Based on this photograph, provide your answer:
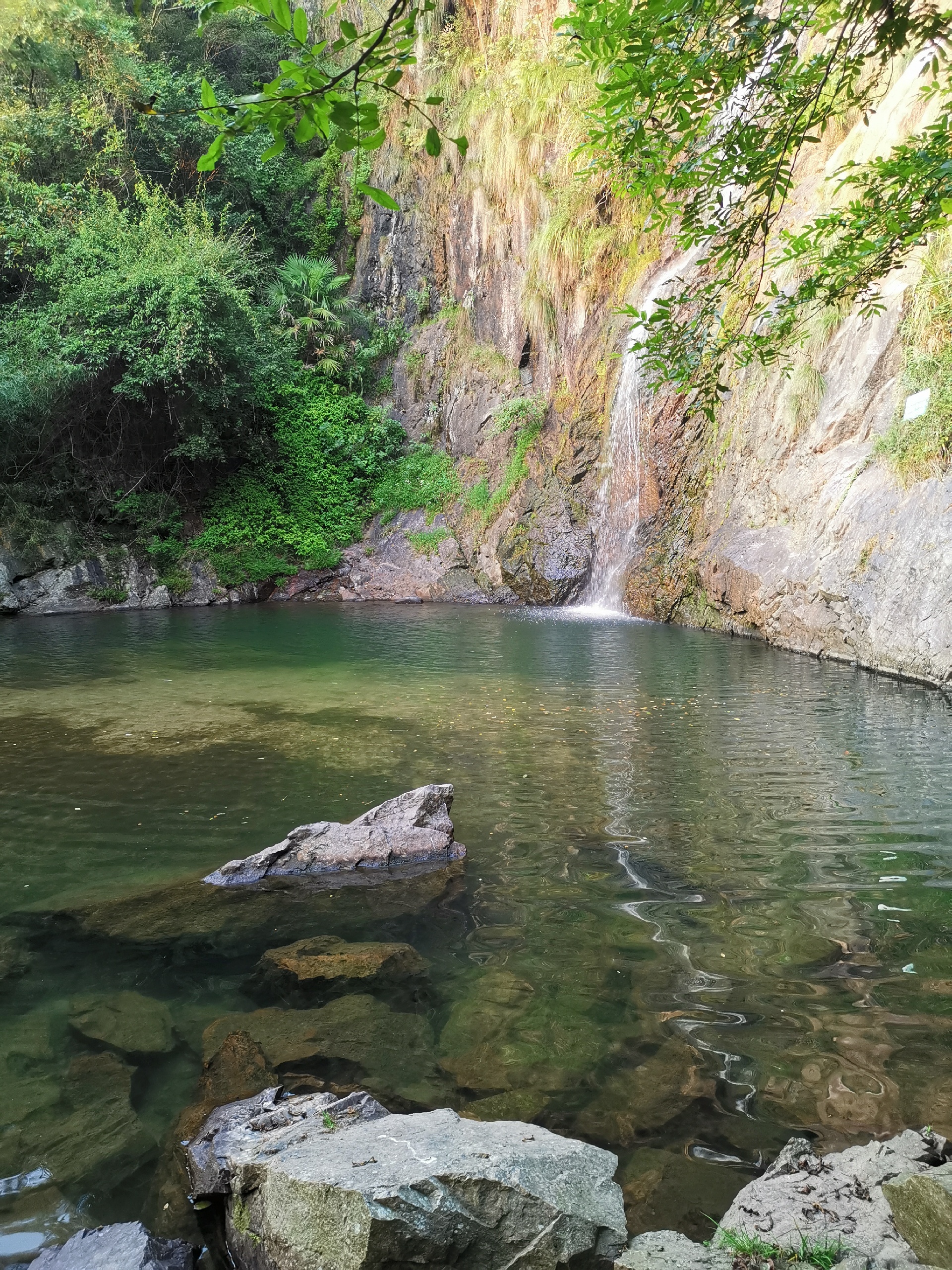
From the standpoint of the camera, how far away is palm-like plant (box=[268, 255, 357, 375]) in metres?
21.0

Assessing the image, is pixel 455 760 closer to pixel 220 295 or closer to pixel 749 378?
pixel 749 378

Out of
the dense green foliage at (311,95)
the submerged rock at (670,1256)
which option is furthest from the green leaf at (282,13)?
the submerged rock at (670,1256)

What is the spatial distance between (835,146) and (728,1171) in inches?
556

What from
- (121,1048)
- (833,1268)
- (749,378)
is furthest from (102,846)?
(749,378)

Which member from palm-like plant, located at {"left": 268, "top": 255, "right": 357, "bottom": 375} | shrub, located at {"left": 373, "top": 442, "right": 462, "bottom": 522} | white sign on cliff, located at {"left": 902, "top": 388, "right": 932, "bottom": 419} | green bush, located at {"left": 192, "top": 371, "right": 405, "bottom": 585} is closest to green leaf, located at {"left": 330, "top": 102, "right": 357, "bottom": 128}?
white sign on cliff, located at {"left": 902, "top": 388, "right": 932, "bottom": 419}

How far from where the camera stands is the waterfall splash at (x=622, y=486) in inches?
583

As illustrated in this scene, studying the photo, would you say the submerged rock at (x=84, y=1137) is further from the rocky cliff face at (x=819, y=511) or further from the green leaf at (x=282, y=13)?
the rocky cliff face at (x=819, y=511)

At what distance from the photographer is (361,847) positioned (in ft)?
13.9

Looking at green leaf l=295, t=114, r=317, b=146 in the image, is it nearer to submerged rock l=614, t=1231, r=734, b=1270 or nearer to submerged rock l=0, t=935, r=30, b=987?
submerged rock l=614, t=1231, r=734, b=1270

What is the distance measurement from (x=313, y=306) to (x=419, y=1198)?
22.2 m

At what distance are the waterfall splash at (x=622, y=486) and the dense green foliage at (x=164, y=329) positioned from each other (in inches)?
224

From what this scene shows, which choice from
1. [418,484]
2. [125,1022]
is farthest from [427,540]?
[125,1022]

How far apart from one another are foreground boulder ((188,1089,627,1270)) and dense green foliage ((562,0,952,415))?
2453 mm

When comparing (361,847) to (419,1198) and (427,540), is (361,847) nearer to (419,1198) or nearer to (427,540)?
(419,1198)
